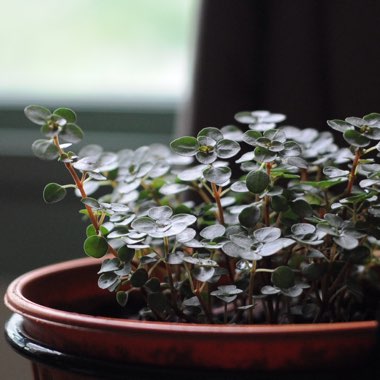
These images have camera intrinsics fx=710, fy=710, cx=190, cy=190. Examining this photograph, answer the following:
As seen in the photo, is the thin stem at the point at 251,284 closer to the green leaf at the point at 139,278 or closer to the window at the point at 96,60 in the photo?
the green leaf at the point at 139,278

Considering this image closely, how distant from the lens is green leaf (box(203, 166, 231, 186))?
0.60 m

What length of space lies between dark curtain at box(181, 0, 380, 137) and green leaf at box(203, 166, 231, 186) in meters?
0.56

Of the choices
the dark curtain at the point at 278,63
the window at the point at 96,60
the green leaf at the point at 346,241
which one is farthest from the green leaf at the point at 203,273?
the window at the point at 96,60

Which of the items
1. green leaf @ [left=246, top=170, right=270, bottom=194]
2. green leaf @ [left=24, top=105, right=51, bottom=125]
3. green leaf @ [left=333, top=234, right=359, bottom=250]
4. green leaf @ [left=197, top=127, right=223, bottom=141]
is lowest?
green leaf @ [left=333, top=234, right=359, bottom=250]

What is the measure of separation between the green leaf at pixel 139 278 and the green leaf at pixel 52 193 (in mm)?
99

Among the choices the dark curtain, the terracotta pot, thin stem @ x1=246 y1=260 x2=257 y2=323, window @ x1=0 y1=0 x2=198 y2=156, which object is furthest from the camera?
window @ x1=0 y1=0 x2=198 y2=156

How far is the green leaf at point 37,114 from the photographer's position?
0.64 meters

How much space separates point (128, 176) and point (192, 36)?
552mm

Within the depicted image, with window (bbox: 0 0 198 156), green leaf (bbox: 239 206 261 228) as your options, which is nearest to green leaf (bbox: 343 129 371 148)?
green leaf (bbox: 239 206 261 228)

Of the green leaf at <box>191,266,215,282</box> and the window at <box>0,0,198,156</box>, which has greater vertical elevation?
the green leaf at <box>191,266,215,282</box>

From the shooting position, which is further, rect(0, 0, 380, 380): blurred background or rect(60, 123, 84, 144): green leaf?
rect(0, 0, 380, 380): blurred background

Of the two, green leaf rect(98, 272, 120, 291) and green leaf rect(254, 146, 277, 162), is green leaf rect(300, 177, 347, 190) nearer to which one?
green leaf rect(254, 146, 277, 162)

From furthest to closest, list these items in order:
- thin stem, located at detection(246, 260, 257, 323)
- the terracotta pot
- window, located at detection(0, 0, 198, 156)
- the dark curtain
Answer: window, located at detection(0, 0, 198, 156) < the dark curtain < thin stem, located at detection(246, 260, 257, 323) < the terracotta pot

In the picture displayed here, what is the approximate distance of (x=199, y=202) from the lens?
3.76 ft
